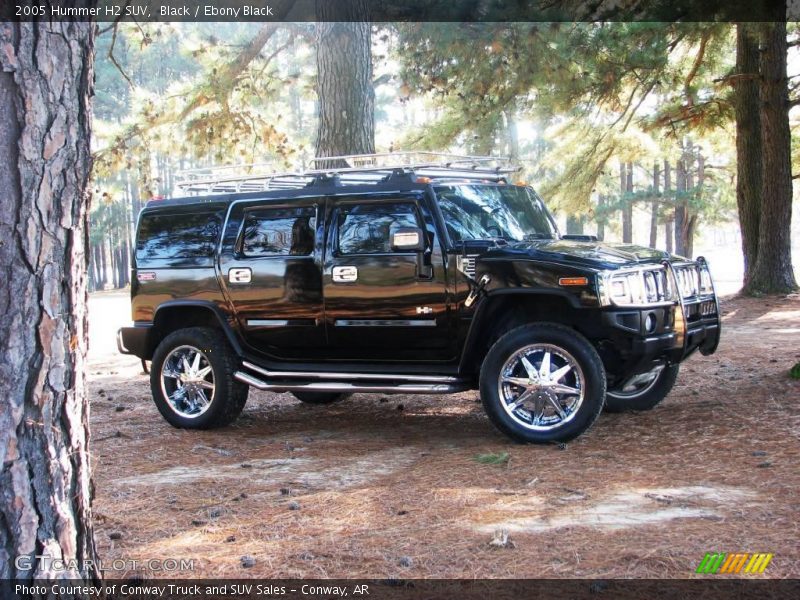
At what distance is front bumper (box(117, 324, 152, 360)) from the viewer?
8422mm

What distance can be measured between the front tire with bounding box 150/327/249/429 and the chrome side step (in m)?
0.25

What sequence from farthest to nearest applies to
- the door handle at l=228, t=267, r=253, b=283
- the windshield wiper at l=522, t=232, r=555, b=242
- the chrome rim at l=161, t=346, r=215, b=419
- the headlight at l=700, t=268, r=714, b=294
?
the chrome rim at l=161, t=346, r=215, b=419 < the door handle at l=228, t=267, r=253, b=283 < the windshield wiper at l=522, t=232, r=555, b=242 < the headlight at l=700, t=268, r=714, b=294

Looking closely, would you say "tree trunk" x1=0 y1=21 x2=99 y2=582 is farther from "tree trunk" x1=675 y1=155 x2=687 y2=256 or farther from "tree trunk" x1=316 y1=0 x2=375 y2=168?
"tree trunk" x1=675 y1=155 x2=687 y2=256

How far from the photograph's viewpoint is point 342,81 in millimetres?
11242

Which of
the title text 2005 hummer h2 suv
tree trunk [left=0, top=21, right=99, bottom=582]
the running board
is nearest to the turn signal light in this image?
the title text 2005 hummer h2 suv

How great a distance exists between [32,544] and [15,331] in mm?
825

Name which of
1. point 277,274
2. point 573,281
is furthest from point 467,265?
point 277,274

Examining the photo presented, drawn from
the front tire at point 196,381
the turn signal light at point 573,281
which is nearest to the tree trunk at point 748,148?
the turn signal light at point 573,281

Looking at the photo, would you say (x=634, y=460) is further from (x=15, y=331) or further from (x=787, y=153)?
(x=787, y=153)

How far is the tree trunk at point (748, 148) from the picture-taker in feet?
59.6

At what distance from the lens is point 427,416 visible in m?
8.61

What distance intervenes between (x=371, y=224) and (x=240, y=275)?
4.40 feet

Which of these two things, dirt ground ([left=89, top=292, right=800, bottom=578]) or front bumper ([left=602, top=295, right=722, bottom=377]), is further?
front bumper ([left=602, top=295, right=722, bottom=377])

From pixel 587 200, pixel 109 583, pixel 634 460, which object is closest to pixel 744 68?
pixel 587 200
